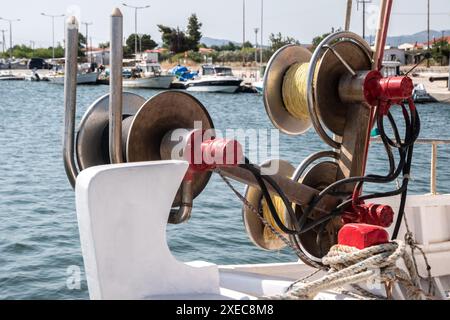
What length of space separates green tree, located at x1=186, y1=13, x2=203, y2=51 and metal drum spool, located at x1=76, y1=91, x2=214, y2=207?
328 feet

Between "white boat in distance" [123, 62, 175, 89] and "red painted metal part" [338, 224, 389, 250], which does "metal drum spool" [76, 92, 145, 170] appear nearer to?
"red painted metal part" [338, 224, 389, 250]

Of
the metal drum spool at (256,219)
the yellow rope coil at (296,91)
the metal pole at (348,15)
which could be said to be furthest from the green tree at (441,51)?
the metal drum spool at (256,219)

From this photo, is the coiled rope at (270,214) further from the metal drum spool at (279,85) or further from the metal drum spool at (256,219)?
the metal drum spool at (279,85)

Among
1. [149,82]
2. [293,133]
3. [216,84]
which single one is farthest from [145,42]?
[293,133]

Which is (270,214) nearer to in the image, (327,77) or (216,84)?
(327,77)

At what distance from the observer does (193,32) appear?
104375mm

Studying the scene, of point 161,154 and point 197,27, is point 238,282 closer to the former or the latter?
point 161,154

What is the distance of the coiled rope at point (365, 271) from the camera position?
361cm

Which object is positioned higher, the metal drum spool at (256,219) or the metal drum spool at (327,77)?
the metal drum spool at (327,77)

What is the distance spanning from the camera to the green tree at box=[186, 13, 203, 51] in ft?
339

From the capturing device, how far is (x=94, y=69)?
8550 centimetres

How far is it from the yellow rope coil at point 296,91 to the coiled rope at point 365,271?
166cm

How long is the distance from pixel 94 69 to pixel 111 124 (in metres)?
83.1
